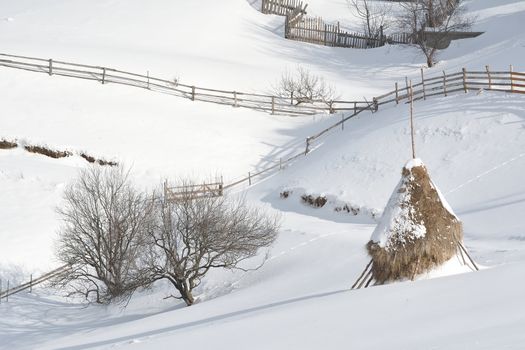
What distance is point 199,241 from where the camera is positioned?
92.5 feet

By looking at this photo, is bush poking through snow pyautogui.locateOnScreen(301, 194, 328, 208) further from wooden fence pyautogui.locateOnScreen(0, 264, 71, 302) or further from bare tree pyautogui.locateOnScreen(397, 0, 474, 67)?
bare tree pyautogui.locateOnScreen(397, 0, 474, 67)

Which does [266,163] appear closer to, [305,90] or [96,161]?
[96,161]

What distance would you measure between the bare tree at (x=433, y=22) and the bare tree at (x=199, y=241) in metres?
26.7

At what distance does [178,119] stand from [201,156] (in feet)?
12.4

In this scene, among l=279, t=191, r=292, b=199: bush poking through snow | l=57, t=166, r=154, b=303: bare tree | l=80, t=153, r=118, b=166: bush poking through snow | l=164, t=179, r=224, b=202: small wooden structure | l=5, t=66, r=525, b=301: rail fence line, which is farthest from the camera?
l=80, t=153, r=118, b=166: bush poking through snow

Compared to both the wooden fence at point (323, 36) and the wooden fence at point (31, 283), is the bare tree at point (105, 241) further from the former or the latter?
the wooden fence at point (323, 36)

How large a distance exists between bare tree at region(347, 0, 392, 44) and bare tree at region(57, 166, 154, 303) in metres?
31.6

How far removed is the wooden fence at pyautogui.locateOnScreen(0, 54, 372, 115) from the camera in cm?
4622

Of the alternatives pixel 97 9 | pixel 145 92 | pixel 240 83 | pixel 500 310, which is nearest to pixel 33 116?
pixel 145 92

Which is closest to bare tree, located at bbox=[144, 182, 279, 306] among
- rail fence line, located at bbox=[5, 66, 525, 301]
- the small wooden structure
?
the small wooden structure

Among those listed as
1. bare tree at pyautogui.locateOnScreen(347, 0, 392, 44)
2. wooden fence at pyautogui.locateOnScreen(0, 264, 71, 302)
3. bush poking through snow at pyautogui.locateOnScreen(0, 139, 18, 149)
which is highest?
bare tree at pyautogui.locateOnScreen(347, 0, 392, 44)

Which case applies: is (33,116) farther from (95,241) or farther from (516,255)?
(516,255)

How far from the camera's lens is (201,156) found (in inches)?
1644

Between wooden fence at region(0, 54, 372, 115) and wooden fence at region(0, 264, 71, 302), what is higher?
wooden fence at region(0, 54, 372, 115)
